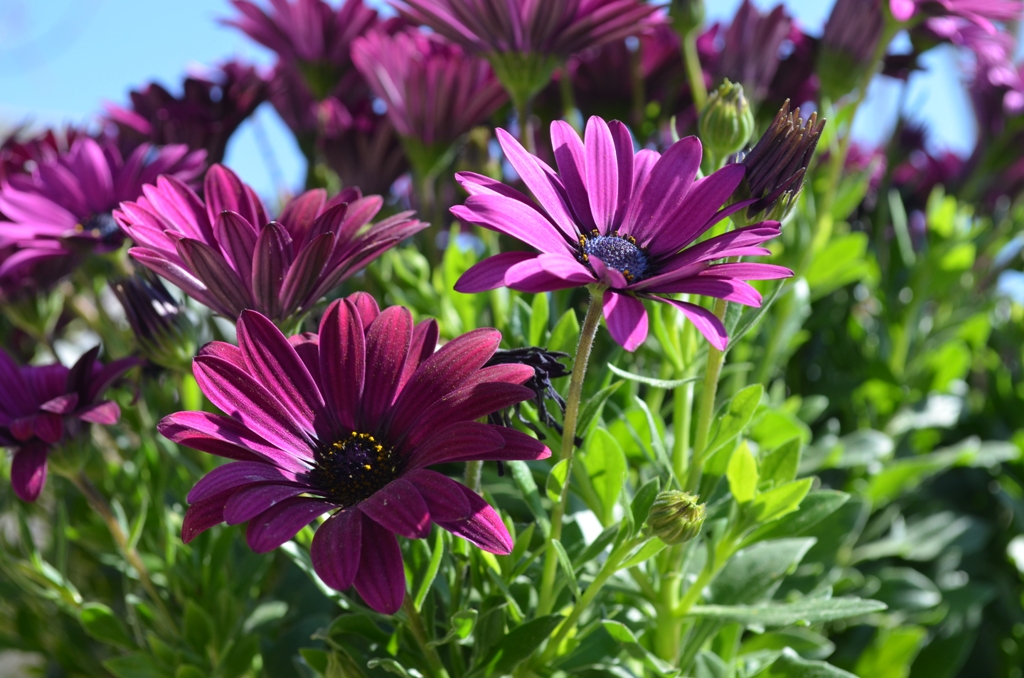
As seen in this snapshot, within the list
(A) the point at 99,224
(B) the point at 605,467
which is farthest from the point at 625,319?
(A) the point at 99,224

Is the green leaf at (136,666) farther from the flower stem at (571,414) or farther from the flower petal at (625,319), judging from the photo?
the flower petal at (625,319)

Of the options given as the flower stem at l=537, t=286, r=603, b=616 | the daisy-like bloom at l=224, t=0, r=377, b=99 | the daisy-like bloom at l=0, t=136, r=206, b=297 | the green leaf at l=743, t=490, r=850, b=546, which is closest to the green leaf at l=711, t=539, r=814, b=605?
the green leaf at l=743, t=490, r=850, b=546

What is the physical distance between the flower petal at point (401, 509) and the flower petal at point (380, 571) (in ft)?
0.06

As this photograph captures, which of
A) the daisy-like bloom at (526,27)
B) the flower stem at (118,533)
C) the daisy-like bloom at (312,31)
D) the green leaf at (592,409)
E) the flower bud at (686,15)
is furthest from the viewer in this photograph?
the daisy-like bloom at (312,31)

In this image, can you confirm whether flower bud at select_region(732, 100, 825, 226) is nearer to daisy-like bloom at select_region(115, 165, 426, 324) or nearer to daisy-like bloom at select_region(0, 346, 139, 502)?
daisy-like bloom at select_region(115, 165, 426, 324)

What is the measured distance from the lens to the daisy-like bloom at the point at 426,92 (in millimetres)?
790

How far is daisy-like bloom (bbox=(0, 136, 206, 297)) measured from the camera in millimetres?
679

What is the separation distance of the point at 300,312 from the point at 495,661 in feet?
0.73

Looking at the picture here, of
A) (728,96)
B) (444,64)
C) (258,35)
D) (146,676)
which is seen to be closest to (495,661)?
(146,676)

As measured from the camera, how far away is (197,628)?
0.61 m

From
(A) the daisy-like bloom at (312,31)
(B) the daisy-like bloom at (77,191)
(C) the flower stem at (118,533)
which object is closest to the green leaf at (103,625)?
(C) the flower stem at (118,533)

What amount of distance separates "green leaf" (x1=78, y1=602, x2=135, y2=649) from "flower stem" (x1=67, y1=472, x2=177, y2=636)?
0.03 meters

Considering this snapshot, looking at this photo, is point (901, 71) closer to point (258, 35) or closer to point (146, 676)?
point (258, 35)

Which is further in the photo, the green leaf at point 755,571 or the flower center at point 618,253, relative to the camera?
the green leaf at point 755,571
